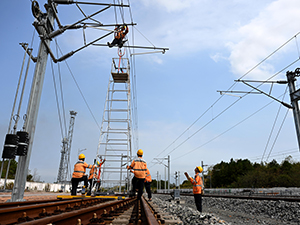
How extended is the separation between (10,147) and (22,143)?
1.23ft

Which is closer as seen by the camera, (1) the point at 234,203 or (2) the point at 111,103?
(1) the point at 234,203

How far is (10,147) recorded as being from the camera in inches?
272

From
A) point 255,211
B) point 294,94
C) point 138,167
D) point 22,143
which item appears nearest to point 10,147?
point 22,143

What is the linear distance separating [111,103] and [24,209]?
1812 cm

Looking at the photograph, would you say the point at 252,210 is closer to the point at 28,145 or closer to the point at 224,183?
the point at 28,145

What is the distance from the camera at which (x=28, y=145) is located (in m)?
7.66

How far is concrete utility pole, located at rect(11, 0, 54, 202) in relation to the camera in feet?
23.7

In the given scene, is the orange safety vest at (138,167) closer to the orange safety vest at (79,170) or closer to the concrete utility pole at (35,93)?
the orange safety vest at (79,170)

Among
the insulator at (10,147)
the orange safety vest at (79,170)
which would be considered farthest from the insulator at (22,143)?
the orange safety vest at (79,170)

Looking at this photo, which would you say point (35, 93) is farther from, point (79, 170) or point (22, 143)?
point (79, 170)

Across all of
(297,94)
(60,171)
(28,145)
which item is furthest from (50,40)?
(60,171)

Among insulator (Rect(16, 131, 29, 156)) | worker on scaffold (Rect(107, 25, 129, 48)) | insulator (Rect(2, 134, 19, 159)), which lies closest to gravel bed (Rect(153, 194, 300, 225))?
insulator (Rect(16, 131, 29, 156))

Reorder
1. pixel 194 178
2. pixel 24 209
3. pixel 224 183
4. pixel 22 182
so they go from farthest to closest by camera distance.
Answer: pixel 224 183 → pixel 194 178 → pixel 22 182 → pixel 24 209

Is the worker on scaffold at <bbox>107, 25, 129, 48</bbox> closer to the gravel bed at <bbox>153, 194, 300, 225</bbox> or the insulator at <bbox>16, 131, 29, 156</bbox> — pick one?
the insulator at <bbox>16, 131, 29, 156</bbox>
